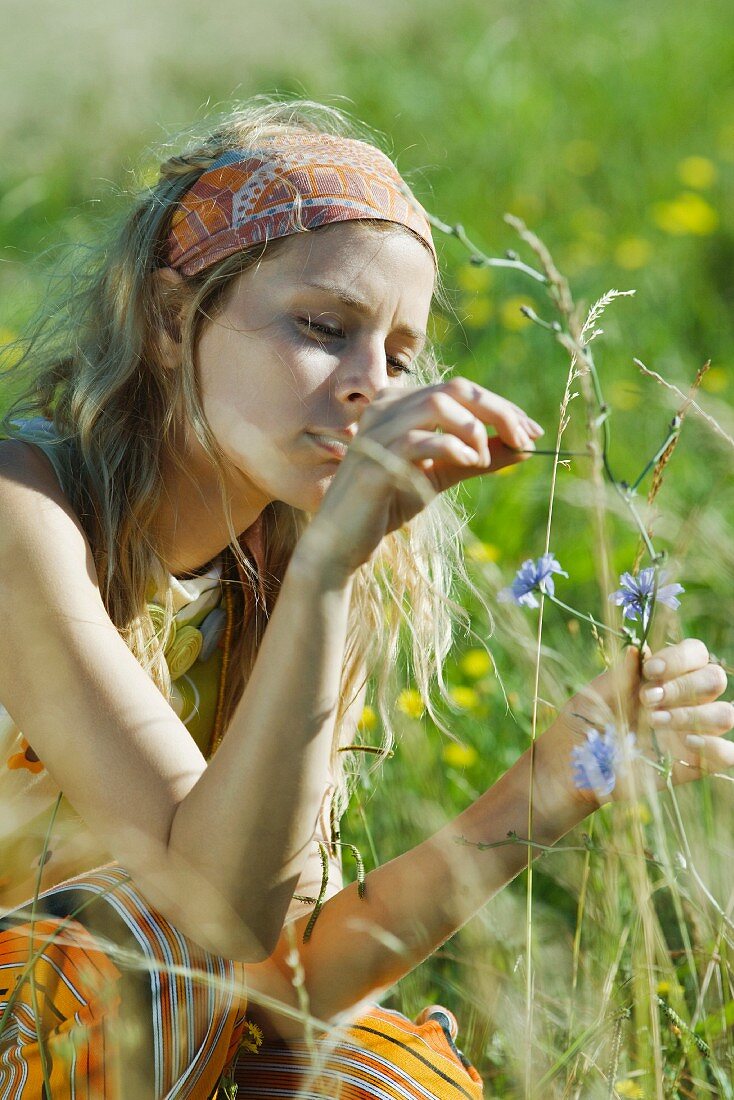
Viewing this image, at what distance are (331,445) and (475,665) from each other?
1.06m

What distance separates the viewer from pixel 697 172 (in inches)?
162

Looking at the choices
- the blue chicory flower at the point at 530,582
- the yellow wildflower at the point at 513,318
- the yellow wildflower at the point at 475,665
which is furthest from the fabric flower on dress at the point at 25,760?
the yellow wildflower at the point at 513,318

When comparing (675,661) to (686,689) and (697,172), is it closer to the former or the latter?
(686,689)

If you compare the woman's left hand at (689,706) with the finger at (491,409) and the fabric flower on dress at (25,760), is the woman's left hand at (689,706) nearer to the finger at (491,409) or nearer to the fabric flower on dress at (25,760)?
the finger at (491,409)

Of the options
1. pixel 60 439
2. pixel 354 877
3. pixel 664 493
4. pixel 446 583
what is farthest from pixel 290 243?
pixel 664 493

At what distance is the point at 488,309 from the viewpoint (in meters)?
3.49

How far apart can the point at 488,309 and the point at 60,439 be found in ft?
6.86

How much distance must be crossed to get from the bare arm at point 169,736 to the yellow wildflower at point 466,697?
1005 millimetres

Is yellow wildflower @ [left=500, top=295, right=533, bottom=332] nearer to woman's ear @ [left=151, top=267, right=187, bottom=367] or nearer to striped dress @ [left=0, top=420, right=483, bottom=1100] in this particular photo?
woman's ear @ [left=151, top=267, right=187, bottom=367]

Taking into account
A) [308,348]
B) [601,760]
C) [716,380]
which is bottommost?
[716,380]

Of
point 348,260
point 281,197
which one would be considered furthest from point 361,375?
point 281,197

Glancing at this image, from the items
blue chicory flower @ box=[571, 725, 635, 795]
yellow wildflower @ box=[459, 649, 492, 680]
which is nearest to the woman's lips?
blue chicory flower @ box=[571, 725, 635, 795]

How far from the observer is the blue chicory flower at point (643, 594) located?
1051mm

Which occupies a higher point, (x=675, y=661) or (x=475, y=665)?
(x=675, y=661)
